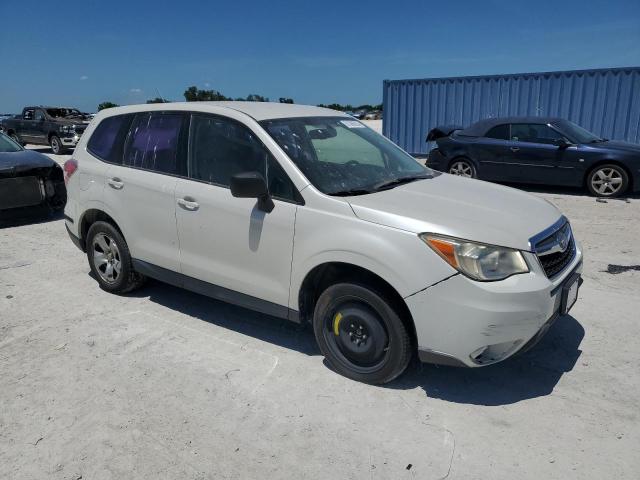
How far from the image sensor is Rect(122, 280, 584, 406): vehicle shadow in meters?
3.22

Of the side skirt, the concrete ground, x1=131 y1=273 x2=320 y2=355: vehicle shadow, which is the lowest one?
the concrete ground

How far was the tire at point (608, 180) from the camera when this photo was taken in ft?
30.0

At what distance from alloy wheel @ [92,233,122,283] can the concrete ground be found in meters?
0.31

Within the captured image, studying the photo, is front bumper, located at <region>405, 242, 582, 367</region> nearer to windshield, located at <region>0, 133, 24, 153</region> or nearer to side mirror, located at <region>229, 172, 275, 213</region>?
side mirror, located at <region>229, 172, 275, 213</region>

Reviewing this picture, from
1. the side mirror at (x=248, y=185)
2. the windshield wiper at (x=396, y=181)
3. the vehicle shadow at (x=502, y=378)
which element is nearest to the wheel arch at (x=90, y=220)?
the side mirror at (x=248, y=185)

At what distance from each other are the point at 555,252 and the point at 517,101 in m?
13.0

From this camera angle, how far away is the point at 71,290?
5020 millimetres

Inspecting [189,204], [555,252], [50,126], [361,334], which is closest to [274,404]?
[361,334]

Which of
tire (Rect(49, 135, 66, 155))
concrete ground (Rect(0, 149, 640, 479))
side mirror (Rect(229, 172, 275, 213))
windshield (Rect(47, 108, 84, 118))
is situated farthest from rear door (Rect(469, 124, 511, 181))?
windshield (Rect(47, 108, 84, 118))

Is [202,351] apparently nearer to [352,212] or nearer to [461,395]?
[352,212]

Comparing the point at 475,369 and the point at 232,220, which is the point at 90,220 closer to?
the point at 232,220

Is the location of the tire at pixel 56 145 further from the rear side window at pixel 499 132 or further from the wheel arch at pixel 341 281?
the wheel arch at pixel 341 281

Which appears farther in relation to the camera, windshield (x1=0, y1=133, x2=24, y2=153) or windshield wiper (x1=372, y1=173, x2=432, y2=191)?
windshield (x1=0, y1=133, x2=24, y2=153)

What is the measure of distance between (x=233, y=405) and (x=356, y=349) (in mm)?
846
